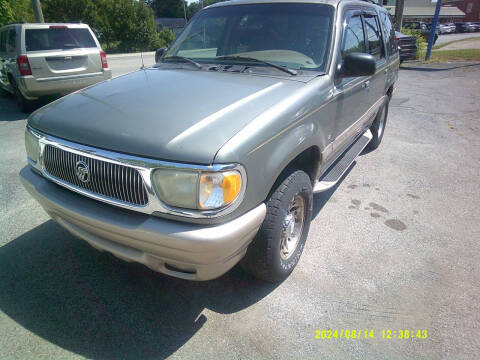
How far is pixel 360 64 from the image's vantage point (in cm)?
266

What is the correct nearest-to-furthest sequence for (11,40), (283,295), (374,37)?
1. (283,295)
2. (374,37)
3. (11,40)

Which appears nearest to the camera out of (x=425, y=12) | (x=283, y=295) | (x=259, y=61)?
(x=283, y=295)

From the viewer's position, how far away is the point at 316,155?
2729 mm

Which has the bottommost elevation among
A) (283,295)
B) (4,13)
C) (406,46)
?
(283,295)

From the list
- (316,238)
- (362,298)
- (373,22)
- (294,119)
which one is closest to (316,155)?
(294,119)

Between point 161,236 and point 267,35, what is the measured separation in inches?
84.4

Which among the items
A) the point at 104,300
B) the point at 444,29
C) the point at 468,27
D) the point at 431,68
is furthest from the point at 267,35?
the point at 468,27

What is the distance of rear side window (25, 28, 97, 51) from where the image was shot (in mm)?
6742

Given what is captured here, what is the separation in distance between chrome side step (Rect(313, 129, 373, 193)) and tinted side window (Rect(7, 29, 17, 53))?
6972 millimetres

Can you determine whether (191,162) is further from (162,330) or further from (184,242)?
(162,330)

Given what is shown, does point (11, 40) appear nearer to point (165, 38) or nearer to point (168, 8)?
point (165, 38)

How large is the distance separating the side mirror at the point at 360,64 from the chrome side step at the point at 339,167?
984 millimetres

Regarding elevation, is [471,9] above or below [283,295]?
above

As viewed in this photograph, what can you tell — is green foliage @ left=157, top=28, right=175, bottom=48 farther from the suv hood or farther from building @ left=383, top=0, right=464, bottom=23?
building @ left=383, top=0, right=464, bottom=23
